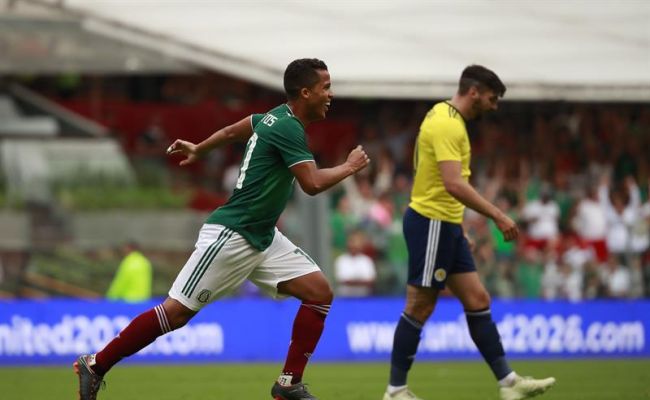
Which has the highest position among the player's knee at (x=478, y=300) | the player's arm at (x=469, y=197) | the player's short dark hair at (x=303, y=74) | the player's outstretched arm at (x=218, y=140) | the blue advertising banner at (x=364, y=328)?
the player's short dark hair at (x=303, y=74)

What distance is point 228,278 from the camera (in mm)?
9438

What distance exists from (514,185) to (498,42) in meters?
2.58

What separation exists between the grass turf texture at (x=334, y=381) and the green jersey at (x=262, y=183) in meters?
2.69

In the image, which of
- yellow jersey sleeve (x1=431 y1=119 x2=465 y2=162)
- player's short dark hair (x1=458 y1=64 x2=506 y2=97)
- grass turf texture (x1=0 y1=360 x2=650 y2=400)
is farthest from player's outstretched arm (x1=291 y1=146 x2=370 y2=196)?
grass turf texture (x1=0 y1=360 x2=650 y2=400)

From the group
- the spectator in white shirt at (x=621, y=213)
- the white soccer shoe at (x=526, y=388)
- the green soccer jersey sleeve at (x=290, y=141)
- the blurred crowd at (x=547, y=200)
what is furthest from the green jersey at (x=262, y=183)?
the spectator in white shirt at (x=621, y=213)

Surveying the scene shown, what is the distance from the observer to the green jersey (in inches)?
367

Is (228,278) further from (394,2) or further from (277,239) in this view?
(394,2)

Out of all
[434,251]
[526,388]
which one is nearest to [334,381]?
[434,251]

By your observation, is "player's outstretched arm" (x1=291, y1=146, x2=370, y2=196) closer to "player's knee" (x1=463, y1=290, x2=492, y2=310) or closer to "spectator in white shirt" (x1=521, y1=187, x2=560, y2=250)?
"player's knee" (x1=463, y1=290, x2=492, y2=310)

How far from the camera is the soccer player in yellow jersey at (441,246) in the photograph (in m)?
10.6

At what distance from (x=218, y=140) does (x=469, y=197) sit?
1872mm

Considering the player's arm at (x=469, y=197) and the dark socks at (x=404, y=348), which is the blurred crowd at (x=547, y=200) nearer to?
the dark socks at (x=404, y=348)

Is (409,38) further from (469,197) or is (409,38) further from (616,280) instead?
(469,197)

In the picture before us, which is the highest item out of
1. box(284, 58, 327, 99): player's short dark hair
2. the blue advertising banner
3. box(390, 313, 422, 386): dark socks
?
box(284, 58, 327, 99): player's short dark hair
